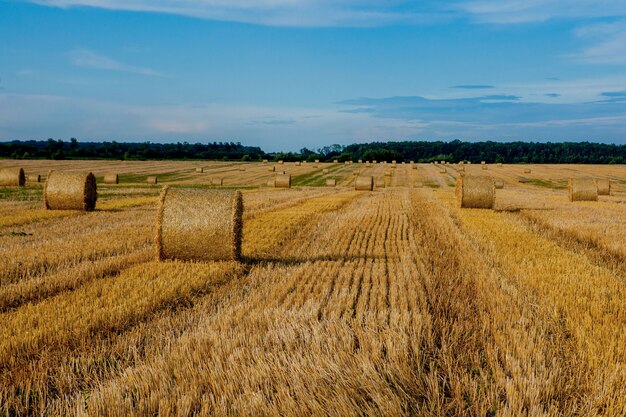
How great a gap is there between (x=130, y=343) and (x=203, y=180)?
42943 millimetres

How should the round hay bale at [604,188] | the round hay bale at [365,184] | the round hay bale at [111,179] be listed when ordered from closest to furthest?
the round hay bale at [604,188] < the round hay bale at [365,184] < the round hay bale at [111,179]

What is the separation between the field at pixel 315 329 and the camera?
14.4 feet

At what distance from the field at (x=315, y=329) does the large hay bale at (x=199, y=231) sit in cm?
34

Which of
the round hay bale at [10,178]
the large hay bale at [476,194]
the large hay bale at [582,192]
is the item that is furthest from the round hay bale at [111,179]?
the large hay bale at [582,192]

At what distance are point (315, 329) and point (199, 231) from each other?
4901 mm

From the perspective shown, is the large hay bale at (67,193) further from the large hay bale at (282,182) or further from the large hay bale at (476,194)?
the large hay bale at (282,182)

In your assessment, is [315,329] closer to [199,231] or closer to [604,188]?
[199,231]

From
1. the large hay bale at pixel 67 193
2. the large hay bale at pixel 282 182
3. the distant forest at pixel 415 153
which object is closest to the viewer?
the large hay bale at pixel 67 193

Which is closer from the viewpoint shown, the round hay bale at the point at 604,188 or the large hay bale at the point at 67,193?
the large hay bale at the point at 67,193

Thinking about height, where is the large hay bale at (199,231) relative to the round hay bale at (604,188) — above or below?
above

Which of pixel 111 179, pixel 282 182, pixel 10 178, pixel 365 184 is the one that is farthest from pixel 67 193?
pixel 111 179

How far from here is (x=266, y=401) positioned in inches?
170

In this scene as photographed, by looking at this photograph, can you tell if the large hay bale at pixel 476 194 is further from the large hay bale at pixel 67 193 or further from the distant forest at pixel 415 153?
the distant forest at pixel 415 153

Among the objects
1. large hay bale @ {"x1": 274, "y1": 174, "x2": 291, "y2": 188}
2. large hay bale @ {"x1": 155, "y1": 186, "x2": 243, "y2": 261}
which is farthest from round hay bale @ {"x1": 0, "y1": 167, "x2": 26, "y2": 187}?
large hay bale @ {"x1": 155, "y1": 186, "x2": 243, "y2": 261}
